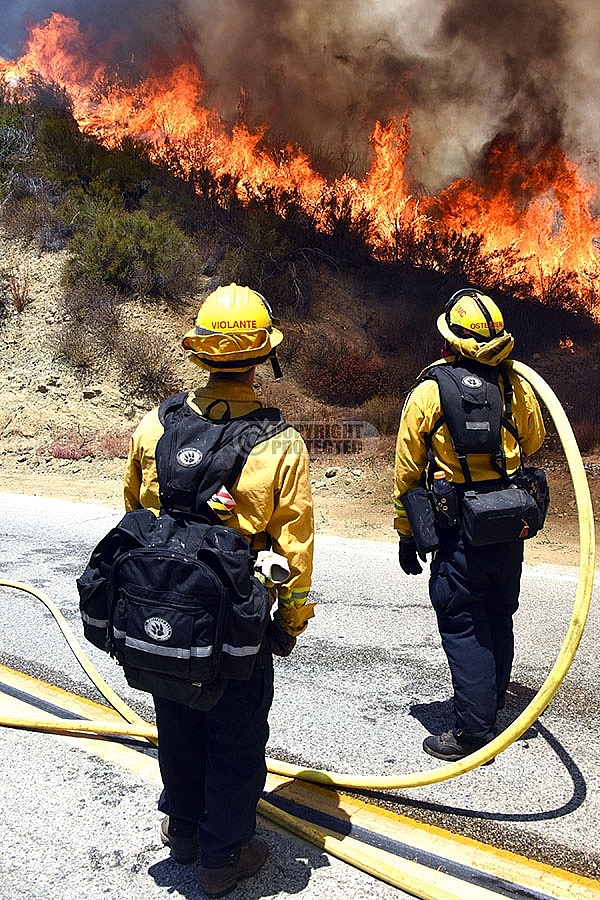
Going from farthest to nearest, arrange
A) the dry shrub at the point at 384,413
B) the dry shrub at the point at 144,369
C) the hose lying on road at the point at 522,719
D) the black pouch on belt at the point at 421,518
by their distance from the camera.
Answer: the dry shrub at the point at 144,369, the dry shrub at the point at 384,413, the black pouch on belt at the point at 421,518, the hose lying on road at the point at 522,719

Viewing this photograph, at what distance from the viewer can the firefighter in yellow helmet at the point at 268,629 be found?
2252 mm

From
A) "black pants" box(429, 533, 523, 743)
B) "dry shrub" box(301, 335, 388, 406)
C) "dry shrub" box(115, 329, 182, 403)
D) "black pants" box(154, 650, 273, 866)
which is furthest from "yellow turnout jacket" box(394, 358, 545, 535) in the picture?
"dry shrub" box(115, 329, 182, 403)

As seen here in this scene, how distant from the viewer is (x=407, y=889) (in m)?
2.29

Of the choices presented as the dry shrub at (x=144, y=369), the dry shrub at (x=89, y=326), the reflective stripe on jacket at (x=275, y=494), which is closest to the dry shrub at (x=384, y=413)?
the dry shrub at (x=144, y=369)

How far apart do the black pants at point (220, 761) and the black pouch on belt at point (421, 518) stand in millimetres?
1124

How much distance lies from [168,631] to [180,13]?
2635cm

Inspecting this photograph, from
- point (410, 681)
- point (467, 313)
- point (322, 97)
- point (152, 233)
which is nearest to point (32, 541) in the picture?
point (410, 681)

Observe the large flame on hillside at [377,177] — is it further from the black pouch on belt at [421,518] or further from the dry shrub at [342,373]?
the black pouch on belt at [421,518]

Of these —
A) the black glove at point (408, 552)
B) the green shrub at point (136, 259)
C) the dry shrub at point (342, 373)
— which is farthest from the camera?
the green shrub at point (136, 259)

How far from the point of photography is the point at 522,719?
2.60m

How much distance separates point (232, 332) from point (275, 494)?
52 centimetres

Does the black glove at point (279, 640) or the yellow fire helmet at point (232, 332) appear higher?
the yellow fire helmet at point (232, 332)

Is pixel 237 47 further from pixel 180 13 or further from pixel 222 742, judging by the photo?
pixel 222 742

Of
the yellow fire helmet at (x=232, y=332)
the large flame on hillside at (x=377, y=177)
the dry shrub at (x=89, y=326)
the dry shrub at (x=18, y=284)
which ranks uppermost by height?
the large flame on hillside at (x=377, y=177)
